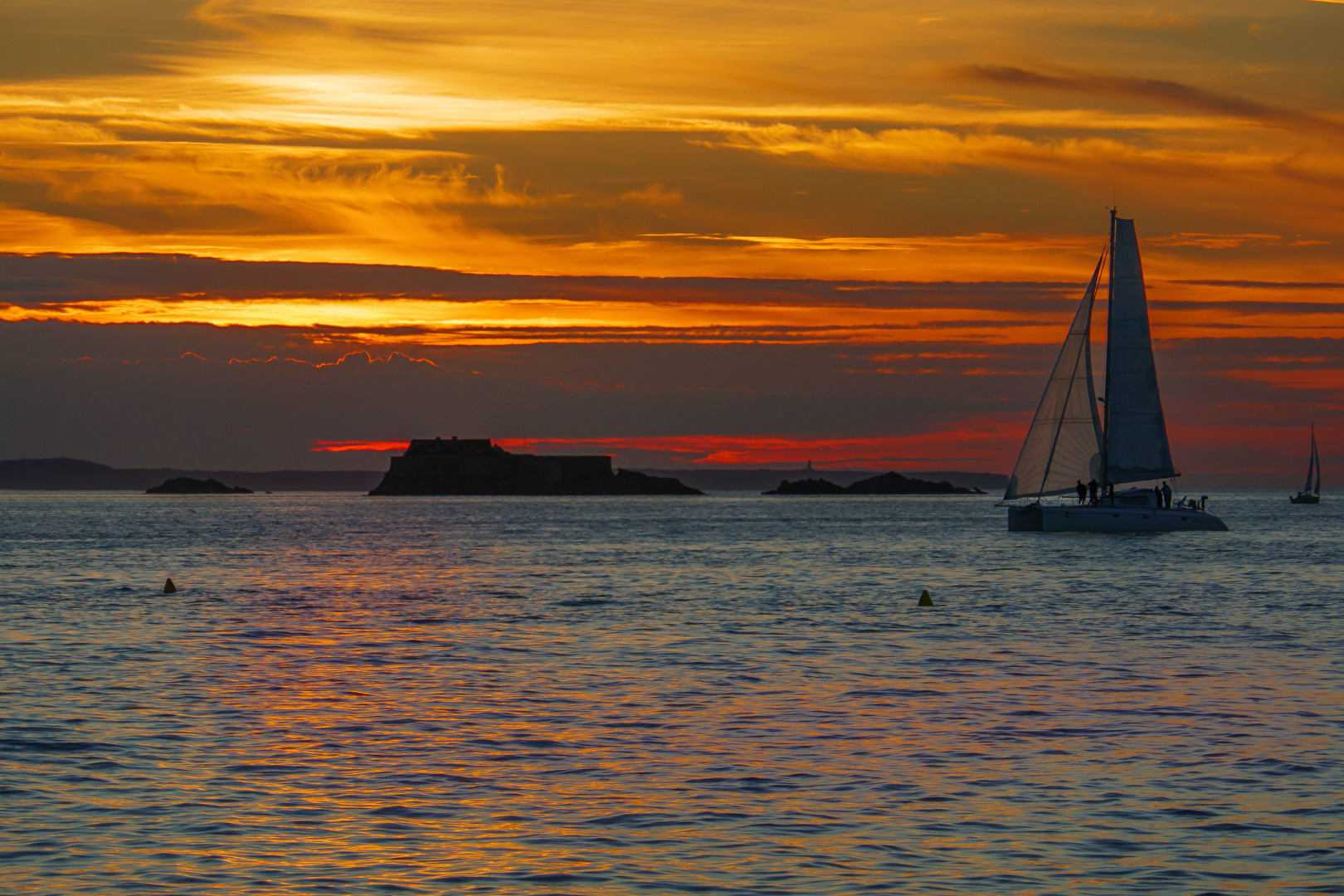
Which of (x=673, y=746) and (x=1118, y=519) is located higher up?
(x=1118, y=519)

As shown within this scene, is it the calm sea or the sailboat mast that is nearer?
the calm sea

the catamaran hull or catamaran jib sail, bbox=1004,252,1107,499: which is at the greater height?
catamaran jib sail, bbox=1004,252,1107,499

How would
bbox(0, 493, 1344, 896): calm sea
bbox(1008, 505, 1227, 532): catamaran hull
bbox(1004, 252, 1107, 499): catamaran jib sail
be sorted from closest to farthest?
1. bbox(0, 493, 1344, 896): calm sea
2. bbox(1008, 505, 1227, 532): catamaran hull
3. bbox(1004, 252, 1107, 499): catamaran jib sail

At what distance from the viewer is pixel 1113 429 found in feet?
285

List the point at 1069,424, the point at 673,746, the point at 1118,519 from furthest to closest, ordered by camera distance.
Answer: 1. the point at 1069,424
2. the point at 1118,519
3. the point at 673,746

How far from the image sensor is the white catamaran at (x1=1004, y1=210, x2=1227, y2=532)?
85938mm

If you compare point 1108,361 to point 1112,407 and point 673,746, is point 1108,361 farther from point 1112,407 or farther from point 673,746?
point 673,746

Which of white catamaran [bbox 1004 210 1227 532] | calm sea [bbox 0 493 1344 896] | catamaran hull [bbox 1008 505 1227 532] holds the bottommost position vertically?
calm sea [bbox 0 493 1344 896]

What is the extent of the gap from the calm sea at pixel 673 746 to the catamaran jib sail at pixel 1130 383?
41.5 meters

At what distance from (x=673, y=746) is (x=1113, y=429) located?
240ft

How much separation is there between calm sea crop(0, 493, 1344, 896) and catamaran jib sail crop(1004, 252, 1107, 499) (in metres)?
42.7

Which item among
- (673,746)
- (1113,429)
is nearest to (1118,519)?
(1113,429)

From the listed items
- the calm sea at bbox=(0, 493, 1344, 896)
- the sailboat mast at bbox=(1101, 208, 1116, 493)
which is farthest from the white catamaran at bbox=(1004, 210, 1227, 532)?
the calm sea at bbox=(0, 493, 1344, 896)

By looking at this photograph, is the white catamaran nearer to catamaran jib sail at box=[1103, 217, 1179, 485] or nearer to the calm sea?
catamaran jib sail at box=[1103, 217, 1179, 485]
